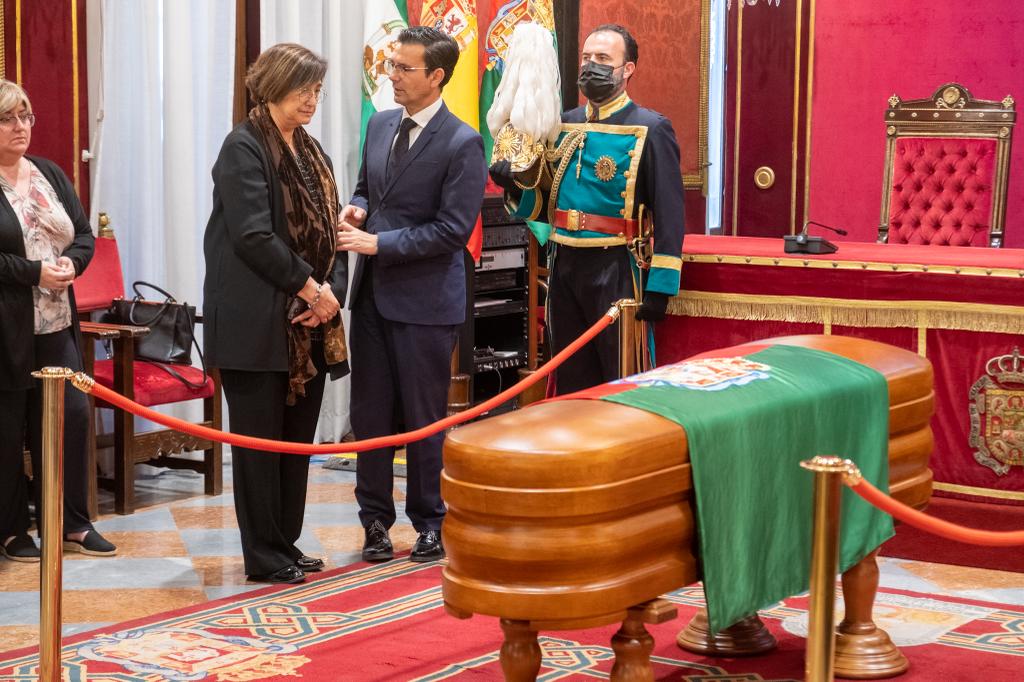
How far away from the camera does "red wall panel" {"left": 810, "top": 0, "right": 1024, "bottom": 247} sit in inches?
328

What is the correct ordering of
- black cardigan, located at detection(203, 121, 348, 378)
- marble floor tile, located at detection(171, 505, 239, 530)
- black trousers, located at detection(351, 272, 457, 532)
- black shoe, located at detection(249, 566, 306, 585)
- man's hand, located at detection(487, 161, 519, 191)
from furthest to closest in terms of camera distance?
marble floor tile, located at detection(171, 505, 239, 530), man's hand, located at detection(487, 161, 519, 191), black trousers, located at detection(351, 272, 457, 532), black shoe, located at detection(249, 566, 306, 585), black cardigan, located at detection(203, 121, 348, 378)

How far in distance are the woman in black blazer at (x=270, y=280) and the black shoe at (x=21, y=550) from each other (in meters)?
0.91

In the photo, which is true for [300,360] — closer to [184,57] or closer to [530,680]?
[530,680]

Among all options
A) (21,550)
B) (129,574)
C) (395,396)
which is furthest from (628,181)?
(21,550)

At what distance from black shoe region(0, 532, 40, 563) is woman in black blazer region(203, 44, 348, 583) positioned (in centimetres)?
91

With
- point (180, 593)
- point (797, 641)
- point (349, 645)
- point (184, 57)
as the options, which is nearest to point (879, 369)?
point (797, 641)

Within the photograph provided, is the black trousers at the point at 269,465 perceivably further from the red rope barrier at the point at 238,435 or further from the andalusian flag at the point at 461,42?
the andalusian flag at the point at 461,42

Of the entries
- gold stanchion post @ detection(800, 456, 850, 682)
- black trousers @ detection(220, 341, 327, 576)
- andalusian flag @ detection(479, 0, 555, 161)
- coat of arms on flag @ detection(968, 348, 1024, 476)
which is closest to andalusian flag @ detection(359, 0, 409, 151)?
andalusian flag @ detection(479, 0, 555, 161)

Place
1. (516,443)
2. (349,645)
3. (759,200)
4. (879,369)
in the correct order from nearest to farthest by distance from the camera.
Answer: (516,443)
(879,369)
(349,645)
(759,200)

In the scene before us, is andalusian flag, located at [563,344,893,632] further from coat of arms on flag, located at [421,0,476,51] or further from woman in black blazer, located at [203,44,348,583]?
coat of arms on flag, located at [421,0,476,51]

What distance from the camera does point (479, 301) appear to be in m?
8.49

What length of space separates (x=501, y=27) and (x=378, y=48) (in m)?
0.63

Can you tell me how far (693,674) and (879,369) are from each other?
3.21ft

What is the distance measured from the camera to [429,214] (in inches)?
216
